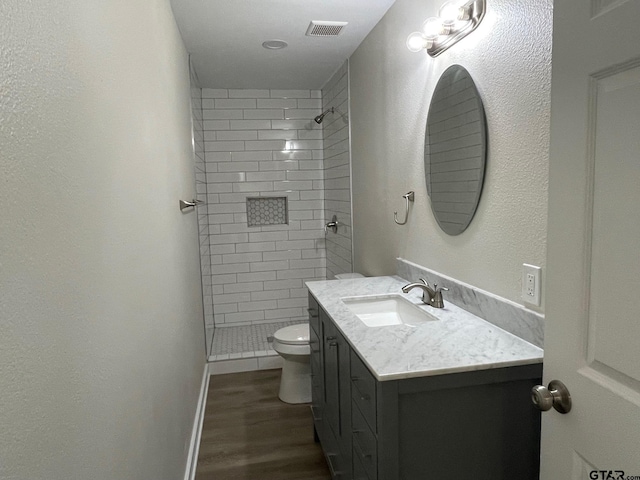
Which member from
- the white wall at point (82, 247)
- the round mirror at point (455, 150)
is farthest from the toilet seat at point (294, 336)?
the round mirror at point (455, 150)

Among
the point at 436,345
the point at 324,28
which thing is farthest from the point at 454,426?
the point at 324,28

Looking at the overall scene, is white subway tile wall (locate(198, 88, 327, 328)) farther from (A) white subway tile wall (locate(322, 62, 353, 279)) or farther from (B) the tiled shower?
(A) white subway tile wall (locate(322, 62, 353, 279))

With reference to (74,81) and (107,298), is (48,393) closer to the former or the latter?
(107,298)

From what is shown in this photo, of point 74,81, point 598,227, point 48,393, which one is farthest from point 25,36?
point 598,227

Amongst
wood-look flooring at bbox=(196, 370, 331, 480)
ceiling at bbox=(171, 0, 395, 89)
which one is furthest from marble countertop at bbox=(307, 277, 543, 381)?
ceiling at bbox=(171, 0, 395, 89)

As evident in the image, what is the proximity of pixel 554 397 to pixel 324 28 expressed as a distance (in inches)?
95.4

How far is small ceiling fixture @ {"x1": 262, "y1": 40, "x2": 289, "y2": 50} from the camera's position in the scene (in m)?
2.96

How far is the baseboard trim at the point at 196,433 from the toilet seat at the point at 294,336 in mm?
636

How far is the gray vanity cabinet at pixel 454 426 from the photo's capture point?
1.28 metres

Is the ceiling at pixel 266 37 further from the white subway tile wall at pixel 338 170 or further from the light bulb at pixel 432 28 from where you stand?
the light bulb at pixel 432 28

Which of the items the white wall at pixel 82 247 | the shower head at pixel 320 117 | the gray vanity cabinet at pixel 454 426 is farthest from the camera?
the shower head at pixel 320 117

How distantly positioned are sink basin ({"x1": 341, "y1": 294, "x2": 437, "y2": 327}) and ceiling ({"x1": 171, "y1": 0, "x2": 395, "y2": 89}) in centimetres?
153

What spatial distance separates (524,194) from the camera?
4.89 ft

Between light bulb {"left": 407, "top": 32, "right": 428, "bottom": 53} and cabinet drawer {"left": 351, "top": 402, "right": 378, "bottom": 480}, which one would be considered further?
light bulb {"left": 407, "top": 32, "right": 428, "bottom": 53}
